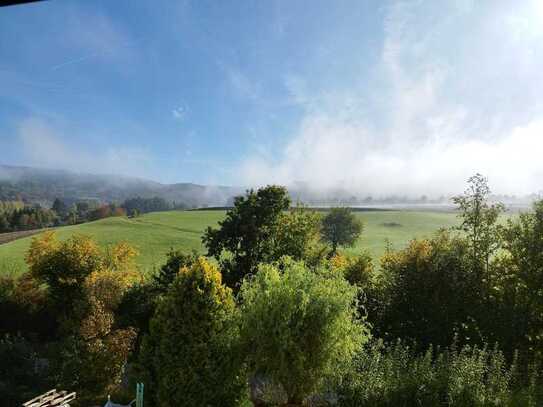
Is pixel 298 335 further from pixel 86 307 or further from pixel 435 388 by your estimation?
pixel 86 307

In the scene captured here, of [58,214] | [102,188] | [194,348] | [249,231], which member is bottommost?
[58,214]

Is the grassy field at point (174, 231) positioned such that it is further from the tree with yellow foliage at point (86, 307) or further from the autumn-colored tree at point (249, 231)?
the autumn-colored tree at point (249, 231)

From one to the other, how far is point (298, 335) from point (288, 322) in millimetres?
406

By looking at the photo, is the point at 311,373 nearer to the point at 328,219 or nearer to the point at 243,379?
the point at 243,379

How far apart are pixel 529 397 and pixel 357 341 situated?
3.19 metres

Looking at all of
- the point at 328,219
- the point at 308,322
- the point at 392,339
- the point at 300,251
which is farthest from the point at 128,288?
the point at 328,219

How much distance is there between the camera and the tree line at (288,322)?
301 inches

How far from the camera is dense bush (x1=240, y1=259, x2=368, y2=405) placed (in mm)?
7800

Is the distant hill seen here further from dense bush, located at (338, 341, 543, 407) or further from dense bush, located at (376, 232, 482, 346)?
dense bush, located at (338, 341, 543, 407)

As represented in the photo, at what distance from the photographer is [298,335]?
788 cm

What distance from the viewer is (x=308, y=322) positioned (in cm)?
798

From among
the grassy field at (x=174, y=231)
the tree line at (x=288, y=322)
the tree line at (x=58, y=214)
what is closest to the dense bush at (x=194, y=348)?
the tree line at (x=288, y=322)

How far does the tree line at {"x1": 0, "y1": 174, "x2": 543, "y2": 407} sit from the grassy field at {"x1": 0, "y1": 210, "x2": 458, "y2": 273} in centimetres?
1016

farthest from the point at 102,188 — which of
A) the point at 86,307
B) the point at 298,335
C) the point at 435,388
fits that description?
the point at 435,388
